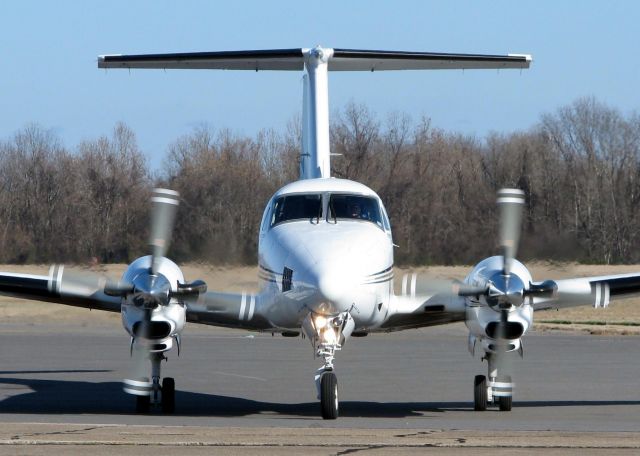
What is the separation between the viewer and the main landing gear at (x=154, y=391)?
15.2m

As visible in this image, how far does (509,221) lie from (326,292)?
321 centimetres

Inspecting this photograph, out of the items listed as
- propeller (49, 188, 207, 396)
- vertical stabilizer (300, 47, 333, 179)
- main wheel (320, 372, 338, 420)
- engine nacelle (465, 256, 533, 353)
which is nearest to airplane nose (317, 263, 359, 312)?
main wheel (320, 372, 338, 420)

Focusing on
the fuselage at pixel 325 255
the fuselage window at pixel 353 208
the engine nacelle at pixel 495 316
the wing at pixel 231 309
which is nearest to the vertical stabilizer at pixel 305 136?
the fuselage at pixel 325 255

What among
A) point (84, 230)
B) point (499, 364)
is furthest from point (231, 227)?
point (499, 364)

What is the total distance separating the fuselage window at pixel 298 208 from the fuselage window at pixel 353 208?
19 cm

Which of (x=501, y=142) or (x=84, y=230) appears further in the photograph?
(x=501, y=142)

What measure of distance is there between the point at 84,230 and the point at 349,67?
5.39 metres

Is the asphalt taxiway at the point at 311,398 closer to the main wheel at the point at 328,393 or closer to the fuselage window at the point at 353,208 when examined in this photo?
the main wheel at the point at 328,393

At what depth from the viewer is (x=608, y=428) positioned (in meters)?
13.1

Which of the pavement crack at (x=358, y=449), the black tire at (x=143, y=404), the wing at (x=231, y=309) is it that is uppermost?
the wing at (x=231, y=309)

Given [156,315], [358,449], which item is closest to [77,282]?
[156,315]

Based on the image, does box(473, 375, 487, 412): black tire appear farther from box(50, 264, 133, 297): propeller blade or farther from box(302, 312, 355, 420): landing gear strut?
box(50, 264, 133, 297): propeller blade

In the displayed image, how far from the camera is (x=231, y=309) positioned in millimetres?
15312

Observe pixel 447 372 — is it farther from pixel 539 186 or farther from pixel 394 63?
pixel 539 186
